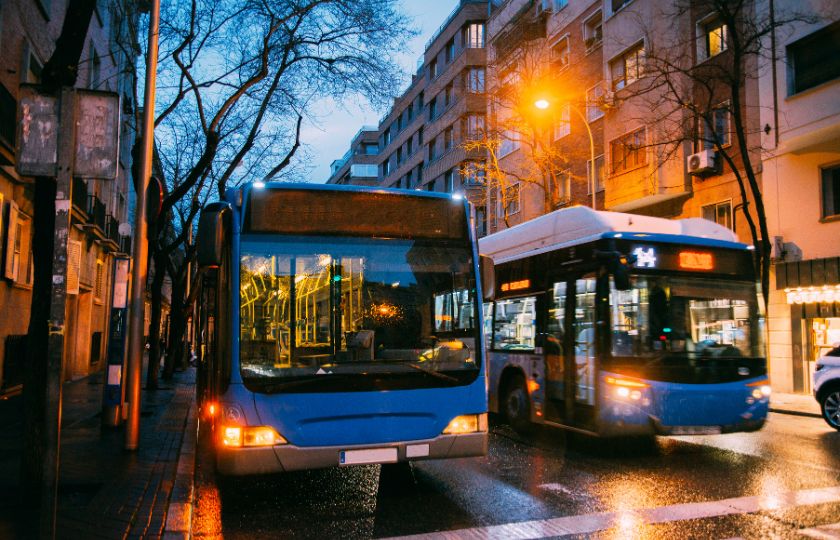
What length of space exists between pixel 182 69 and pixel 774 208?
52.4 feet

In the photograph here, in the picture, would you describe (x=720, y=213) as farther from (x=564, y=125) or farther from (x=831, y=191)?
(x=564, y=125)

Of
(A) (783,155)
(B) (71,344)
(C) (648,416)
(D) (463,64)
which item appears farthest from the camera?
(D) (463,64)

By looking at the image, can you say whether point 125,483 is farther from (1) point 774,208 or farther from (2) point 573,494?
(1) point 774,208

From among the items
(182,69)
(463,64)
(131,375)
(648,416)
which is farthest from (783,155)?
(463,64)

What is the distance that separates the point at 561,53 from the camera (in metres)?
31.2

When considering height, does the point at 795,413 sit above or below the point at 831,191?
below

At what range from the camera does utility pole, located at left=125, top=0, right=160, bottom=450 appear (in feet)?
29.1

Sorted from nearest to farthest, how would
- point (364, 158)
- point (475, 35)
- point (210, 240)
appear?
point (210, 240) → point (475, 35) → point (364, 158)

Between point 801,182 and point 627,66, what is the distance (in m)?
8.73

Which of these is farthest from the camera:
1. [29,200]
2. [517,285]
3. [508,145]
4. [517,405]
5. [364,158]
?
[364,158]

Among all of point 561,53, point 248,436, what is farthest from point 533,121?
point 248,436

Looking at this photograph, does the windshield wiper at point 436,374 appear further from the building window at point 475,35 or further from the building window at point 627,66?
the building window at point 475,35

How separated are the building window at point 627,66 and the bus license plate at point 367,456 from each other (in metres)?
20.9

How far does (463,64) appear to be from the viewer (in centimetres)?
4369
